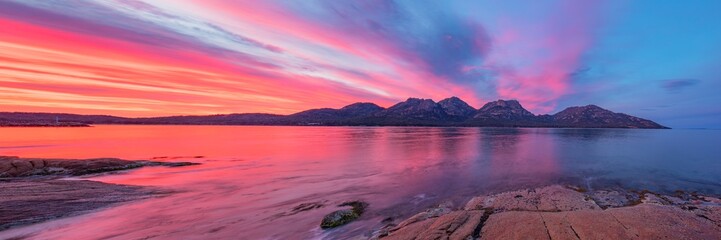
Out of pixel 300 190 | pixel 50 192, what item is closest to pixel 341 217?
pixel 300 190

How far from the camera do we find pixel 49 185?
2123 cm

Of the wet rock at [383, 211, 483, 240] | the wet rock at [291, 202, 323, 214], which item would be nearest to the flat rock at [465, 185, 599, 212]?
the wet rock at [383, 211, 483, 240]

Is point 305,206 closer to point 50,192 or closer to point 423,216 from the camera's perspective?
point 423,216

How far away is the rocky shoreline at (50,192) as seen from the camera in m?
15.7

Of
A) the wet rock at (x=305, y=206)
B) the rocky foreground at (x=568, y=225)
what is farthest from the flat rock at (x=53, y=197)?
the rocky foreground at (x=568, y=225)

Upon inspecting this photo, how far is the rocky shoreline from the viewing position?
15.7 metres

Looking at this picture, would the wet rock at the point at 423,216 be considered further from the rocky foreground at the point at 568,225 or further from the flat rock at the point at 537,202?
the flat rock at the point at 537,202

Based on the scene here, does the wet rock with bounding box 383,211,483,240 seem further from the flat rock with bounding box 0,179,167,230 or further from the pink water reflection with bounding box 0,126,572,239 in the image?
the flat rock with bounding box 0,179,167,230

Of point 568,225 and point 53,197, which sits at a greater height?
point 568,225

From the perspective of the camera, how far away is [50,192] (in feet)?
64.0

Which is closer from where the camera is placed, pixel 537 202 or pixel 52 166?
pixel 537 202

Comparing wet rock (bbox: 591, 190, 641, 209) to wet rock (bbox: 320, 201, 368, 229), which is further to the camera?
wet rock (bbox: 591, 190, 641, 209)

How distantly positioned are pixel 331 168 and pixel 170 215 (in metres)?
21.4

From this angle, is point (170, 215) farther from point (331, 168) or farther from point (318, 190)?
point (331, 168)
